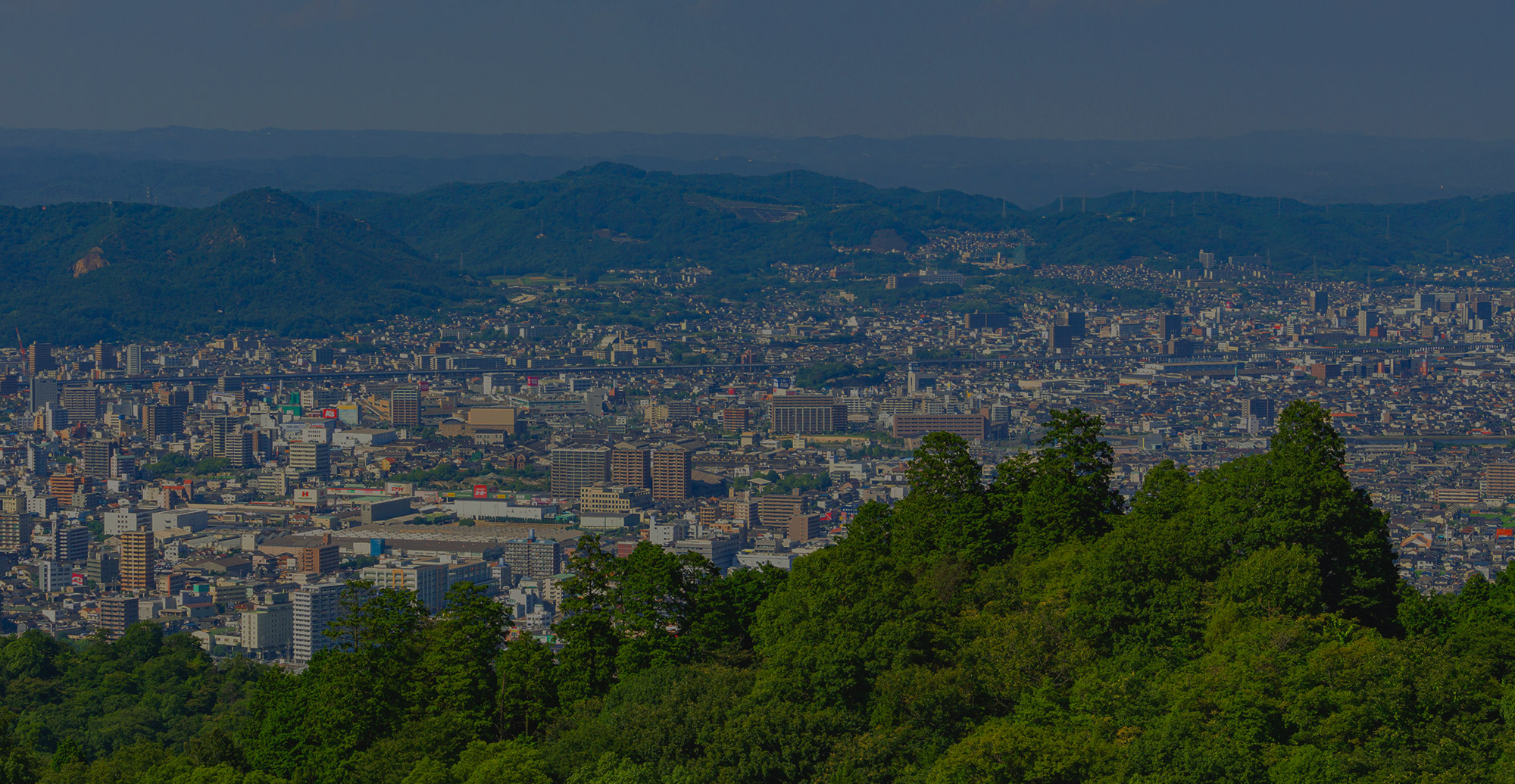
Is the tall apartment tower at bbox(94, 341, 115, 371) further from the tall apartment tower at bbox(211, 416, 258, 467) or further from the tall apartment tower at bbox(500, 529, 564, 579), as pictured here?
the tall apartment tower at bbox(500, 529, 564, 579)

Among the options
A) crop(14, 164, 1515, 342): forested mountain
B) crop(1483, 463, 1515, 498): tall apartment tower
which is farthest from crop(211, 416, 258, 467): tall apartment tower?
crop(1483, 463, 1515, 498): tall apartment tower

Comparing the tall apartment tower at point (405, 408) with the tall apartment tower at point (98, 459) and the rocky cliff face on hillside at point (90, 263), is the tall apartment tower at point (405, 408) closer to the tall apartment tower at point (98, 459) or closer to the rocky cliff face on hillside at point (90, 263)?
the tall apartment tower at point (98, 459)

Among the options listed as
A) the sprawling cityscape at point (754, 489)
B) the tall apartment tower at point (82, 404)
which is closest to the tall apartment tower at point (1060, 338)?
the sprawling cityscape at point (754, 489)

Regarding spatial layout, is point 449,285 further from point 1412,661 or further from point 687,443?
point 1412,661

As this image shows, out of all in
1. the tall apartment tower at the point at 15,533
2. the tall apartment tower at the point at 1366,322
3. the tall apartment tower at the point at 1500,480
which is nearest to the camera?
the tall apartment tower at the point at 1500,480

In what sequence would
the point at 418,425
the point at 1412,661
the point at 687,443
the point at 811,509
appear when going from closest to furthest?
the point at 1412,661 < the point at 811,509 < the point at 687,443 < the point at 418,425

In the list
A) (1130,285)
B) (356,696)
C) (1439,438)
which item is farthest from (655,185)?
(356,696)

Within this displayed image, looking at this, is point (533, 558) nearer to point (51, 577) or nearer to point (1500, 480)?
point (51, 577)
